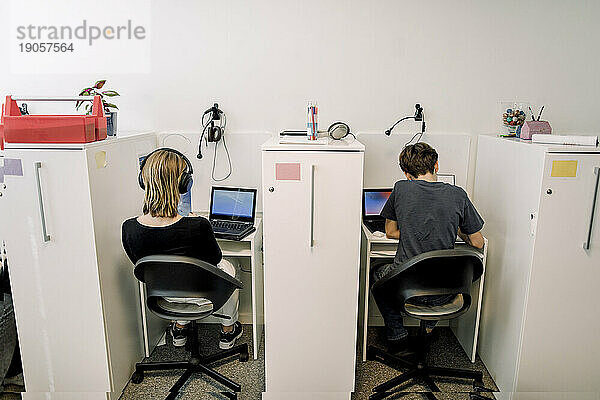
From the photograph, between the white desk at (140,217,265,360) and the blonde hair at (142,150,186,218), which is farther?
the white desk at (140,217,265,360)

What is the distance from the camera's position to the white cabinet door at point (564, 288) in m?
2.13

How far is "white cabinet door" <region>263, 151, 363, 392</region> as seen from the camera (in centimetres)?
210

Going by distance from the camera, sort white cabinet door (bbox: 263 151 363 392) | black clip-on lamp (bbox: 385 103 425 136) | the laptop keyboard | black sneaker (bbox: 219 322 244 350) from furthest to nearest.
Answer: black clip-on lamp (bbox: 385 103 425 136), black sneaker (bbox: 219 322 244 350), the laptop keyboard, white cabinet door (bbox: 263 151 363 392)

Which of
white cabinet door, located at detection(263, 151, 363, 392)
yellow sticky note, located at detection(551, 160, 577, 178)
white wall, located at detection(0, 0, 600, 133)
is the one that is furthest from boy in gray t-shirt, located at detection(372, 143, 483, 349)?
white wall, located at detection(0, 0, 600, 133)

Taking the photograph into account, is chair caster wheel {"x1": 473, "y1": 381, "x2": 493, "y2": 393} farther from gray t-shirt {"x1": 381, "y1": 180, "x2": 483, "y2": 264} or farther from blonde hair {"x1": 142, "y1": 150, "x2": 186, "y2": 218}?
blonde hair {"x1": 142, "y1": 150, "x2": 186, "y2": 218}

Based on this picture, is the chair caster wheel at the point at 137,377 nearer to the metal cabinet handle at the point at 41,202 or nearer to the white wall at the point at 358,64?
the metal cabinet handle at the point at 41,202

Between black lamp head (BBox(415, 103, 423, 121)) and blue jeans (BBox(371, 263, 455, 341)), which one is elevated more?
black lamp head (BBox(415, 103, 423, 121))

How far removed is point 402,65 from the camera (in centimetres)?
293

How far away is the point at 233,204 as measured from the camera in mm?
2916

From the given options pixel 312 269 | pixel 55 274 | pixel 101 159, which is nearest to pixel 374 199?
pixel 312 269

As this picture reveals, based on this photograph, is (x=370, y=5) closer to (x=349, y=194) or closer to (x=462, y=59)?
(x=462, y=59)

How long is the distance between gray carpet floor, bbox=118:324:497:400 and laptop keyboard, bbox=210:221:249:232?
0.75 metres

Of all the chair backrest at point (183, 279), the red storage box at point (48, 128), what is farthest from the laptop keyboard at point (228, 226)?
the red storage box at point (48, 128)

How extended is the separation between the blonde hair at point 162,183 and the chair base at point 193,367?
0.64 meters
